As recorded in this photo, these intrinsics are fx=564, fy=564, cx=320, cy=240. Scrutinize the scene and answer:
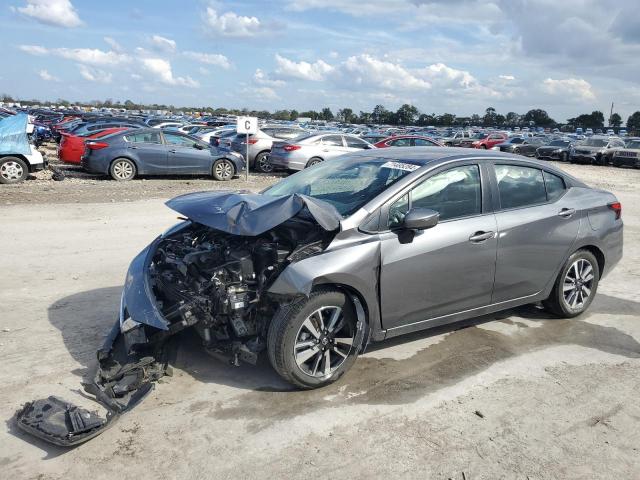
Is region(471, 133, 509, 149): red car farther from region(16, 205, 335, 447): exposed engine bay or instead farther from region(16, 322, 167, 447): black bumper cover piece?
region(16, 322, 167, 447): black bumper cover piece

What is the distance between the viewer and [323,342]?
4082mm

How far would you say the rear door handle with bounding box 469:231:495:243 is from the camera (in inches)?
185

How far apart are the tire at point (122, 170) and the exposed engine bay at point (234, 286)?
13022 millimetres

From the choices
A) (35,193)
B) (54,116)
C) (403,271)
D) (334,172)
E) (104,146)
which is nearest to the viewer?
(403,271)

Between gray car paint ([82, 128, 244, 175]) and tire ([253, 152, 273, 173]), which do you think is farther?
tire ([253, 152, 273, 173])

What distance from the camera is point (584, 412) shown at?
3.93m

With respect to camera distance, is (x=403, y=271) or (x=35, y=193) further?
(x=35, y=193)

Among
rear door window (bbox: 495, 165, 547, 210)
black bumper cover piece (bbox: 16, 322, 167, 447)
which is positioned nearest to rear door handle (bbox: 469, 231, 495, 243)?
rear door window (bbox: 495, 165, 547, 210)

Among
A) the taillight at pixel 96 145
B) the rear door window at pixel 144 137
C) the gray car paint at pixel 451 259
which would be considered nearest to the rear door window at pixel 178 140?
the rear door window at pixel 144 137

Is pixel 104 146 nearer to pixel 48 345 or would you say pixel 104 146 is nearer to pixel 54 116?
pixel 48 345

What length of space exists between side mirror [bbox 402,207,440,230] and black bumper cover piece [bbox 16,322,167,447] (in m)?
2.11

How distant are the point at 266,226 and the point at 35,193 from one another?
442 inches

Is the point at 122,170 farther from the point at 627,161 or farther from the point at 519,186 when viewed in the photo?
the point at 627,161

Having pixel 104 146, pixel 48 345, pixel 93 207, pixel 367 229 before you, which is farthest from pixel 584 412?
pixel 104 146
